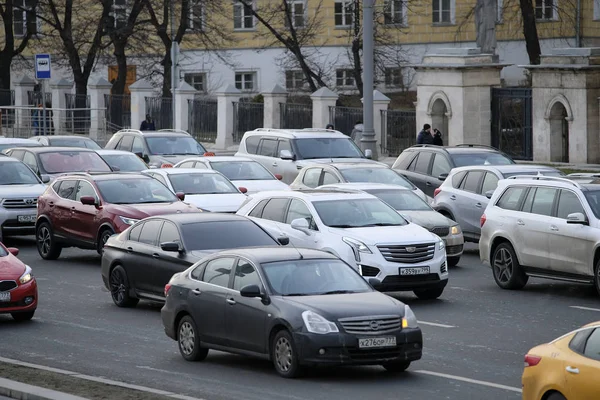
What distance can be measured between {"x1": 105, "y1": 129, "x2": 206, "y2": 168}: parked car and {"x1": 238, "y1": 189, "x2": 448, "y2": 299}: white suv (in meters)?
13.5

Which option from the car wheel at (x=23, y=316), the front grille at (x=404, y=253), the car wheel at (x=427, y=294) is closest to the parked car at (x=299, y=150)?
the car wheel at (x=427, y=294)

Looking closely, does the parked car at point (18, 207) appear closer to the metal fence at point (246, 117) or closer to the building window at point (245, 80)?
the metal fence at point (246, 117)

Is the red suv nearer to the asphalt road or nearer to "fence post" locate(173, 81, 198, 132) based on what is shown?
the asphalt road

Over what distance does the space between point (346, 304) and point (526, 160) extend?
93.1 feet

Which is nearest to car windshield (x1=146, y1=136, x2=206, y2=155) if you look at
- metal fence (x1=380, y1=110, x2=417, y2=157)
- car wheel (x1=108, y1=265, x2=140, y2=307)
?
metal fence (x1=380, y1=110, x2=417, y2=157)

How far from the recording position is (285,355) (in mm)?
13250

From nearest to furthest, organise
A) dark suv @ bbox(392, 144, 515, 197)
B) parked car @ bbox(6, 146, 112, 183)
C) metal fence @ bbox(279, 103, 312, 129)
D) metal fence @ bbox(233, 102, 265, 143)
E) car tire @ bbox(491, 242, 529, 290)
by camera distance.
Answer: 1. car tire @ bbox(491, 242, 529, 290)
2. dark suv @ bbox(392, 144, 515, 197)
3. parked car @ bbox(6, 146, 112, 183)
4. metal fence @ bbox(279, 103, 312, 129)
5. metal fence @ bbox(233, 102, 265, 143)

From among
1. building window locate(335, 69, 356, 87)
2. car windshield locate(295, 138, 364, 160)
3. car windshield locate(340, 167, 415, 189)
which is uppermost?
building window locate(335, 69, 356, 87)

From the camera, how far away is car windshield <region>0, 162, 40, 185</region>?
28.0 metres

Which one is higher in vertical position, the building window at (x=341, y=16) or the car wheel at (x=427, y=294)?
the building window at (x=341, y=16)

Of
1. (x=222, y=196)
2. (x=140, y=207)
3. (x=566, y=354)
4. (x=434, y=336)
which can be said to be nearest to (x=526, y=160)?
(x=222, y=196)

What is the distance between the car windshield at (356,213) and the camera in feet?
65.9

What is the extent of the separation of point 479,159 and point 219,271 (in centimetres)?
1498

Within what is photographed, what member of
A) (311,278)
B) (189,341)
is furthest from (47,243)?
(311,278)
